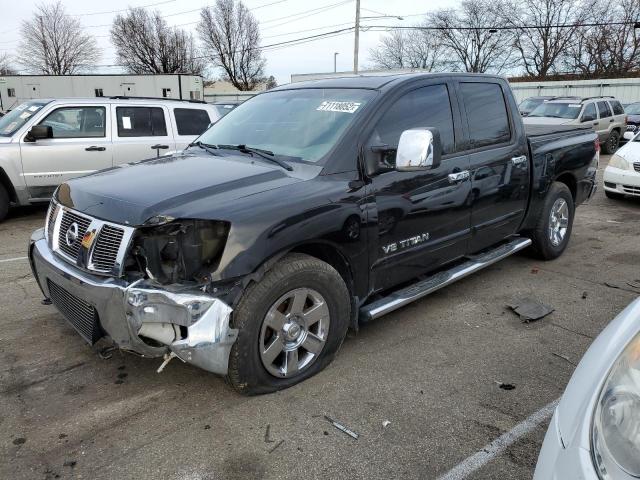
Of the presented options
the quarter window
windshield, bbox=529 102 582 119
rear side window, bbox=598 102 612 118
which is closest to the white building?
windshield, bbox=529 102 582 119

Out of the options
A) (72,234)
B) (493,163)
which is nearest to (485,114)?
(493,163)

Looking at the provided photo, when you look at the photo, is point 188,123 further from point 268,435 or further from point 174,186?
point 268,435

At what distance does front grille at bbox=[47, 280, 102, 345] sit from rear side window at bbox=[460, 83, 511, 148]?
3.18 m

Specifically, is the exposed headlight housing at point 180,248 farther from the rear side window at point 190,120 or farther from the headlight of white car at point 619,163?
the headlight of white car at point 619,163

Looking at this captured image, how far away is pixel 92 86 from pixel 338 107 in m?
37.6

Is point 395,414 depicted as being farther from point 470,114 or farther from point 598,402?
point 470,114

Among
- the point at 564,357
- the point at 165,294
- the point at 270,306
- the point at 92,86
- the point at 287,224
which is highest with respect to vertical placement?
the point at 92,86

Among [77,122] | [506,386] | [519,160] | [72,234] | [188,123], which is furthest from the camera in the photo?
[188,123]

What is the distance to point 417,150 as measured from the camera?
324cm

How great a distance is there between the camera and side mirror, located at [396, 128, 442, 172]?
10.6 feet

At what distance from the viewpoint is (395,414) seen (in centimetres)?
293

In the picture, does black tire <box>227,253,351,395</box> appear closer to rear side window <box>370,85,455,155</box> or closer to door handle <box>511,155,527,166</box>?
rear side window <box>370,85,455,155</box>

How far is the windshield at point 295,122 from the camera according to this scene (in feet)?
11.5

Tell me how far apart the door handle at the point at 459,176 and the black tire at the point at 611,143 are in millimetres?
15759
